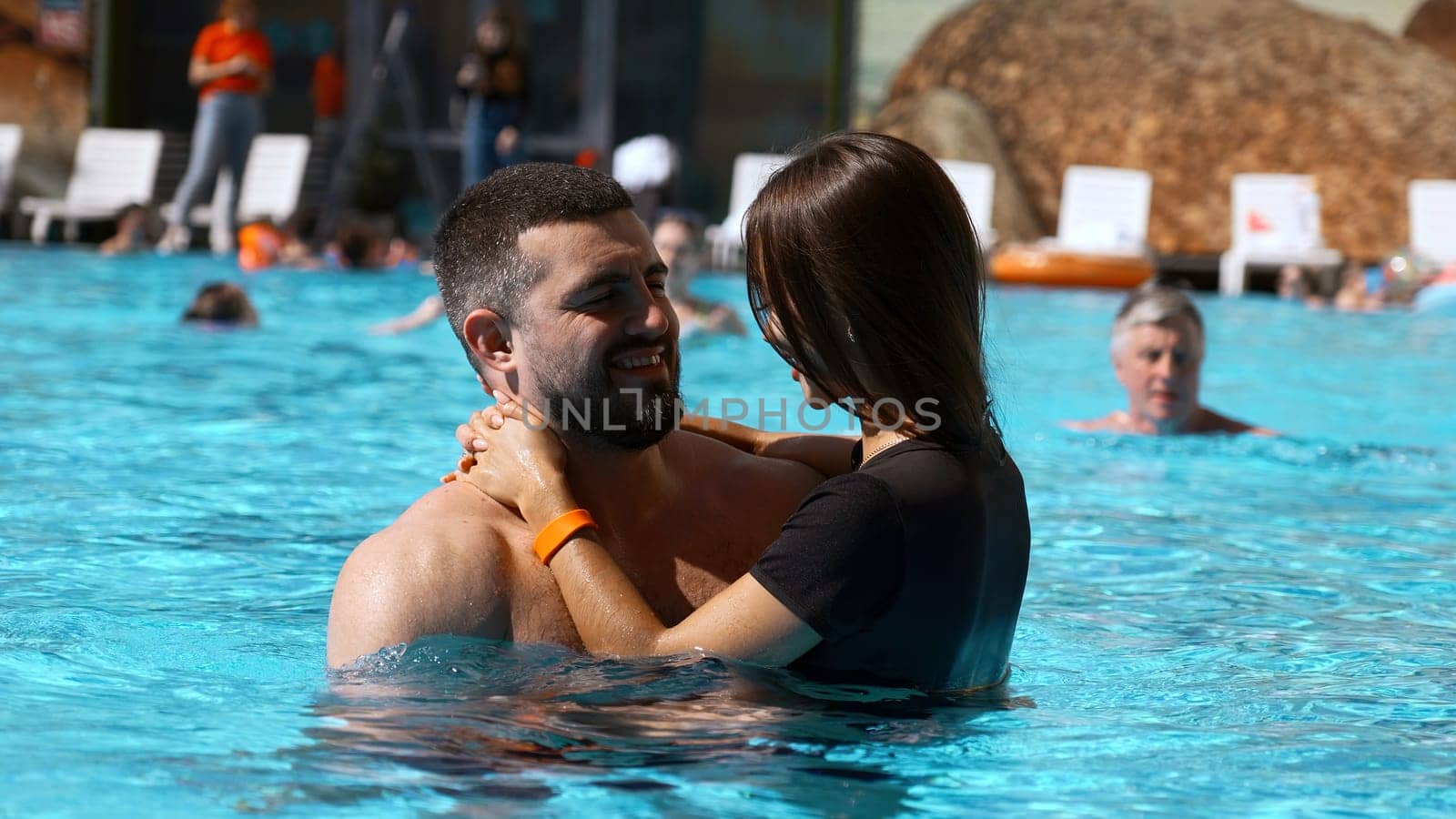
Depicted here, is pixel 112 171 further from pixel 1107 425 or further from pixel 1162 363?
pixel 1162 363

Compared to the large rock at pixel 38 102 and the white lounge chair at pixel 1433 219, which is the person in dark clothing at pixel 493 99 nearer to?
the large rock at pixel 38 102

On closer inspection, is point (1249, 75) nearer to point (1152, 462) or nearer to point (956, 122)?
point (956, 122)

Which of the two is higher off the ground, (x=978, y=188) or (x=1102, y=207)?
(x=978, y=188)

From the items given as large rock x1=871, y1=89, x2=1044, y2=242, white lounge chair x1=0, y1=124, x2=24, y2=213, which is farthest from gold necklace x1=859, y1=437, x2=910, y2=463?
large rock x1=871, y1=89, x2=1044, y2=242

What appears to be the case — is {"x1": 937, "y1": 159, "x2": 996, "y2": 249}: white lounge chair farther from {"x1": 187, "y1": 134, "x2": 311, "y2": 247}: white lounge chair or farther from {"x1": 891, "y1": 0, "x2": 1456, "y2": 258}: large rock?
{"x1": 187, "y1": 134, "x2": 311, "y2": 247}: white lounge chair

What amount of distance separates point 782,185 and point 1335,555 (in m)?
3.11

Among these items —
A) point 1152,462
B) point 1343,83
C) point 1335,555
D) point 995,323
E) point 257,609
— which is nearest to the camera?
point 257,609

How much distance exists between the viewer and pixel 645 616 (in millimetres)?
2582

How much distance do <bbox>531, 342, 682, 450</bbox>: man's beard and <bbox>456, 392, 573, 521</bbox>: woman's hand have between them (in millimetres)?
48

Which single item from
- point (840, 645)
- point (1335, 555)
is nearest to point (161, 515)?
point (840, 645)

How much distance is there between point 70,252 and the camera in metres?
15.6

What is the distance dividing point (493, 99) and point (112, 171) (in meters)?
5.75

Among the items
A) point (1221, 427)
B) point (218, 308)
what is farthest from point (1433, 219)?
point (218, 308)

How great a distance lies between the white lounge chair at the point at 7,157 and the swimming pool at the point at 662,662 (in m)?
9.58
